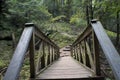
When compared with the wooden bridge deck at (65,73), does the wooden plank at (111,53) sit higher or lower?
higher

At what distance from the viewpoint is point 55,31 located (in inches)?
934

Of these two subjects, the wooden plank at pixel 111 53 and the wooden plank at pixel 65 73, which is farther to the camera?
the wooden plank at pixel 65 73

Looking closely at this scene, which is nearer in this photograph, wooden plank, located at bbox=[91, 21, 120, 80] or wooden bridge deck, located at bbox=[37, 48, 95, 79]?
wooden plank, located at bbox=[91, 21, 120, 80]

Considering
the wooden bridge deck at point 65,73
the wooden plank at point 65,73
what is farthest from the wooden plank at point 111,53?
the wooden plank at point 65,73

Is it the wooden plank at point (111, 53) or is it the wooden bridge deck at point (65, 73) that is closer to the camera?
the wooden plank at point (111, 53)

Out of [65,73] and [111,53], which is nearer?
[111,53]

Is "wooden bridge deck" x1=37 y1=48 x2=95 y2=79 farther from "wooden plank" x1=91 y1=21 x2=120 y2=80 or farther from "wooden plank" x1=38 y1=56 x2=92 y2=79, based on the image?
"wooden plank" x1=91 y1=21 x2=120 y2=80

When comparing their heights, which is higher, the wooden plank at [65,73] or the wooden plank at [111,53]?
the wooden plank at [111,53]

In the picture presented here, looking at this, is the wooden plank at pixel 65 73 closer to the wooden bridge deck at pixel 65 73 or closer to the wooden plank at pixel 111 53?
the wooden bridge deck at pixel 65 73

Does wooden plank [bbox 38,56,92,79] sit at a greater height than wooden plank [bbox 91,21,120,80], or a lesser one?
lesser

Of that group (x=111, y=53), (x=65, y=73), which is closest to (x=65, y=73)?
(x=65, y=73)

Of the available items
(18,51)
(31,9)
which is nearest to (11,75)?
(18,51)

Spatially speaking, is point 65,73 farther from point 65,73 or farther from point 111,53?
point 111,53

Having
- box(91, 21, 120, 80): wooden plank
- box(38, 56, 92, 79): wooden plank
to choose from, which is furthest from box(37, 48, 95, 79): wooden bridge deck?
box(91, 21, 120, 80): wooden plank
